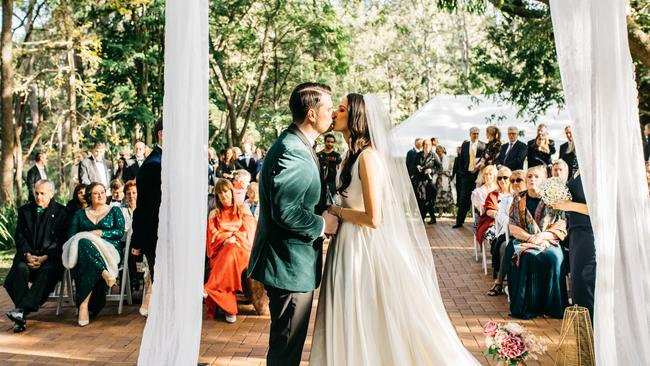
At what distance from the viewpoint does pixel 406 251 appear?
4.28m

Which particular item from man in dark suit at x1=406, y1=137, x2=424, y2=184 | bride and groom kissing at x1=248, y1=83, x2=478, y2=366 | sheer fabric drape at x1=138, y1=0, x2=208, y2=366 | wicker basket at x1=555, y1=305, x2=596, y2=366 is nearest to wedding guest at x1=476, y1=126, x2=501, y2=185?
man in dark suit at x1=406, y1=137, x2=424, y2=184

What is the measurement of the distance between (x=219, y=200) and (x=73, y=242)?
1512 mm

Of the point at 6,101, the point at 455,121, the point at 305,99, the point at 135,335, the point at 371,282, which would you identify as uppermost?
the point at 455,121

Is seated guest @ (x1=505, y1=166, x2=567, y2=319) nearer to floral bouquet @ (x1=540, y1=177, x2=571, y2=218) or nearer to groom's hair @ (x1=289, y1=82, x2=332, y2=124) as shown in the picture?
floral bouquet @ (x1=540, y1=177, x2=571, y2=218)

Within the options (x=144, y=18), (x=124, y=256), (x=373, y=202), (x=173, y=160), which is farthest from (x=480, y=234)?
(x=144, y=18)

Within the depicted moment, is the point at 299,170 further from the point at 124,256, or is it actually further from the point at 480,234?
the point at 480,234

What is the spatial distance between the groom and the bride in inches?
10.3

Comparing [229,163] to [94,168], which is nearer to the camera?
[94,168]

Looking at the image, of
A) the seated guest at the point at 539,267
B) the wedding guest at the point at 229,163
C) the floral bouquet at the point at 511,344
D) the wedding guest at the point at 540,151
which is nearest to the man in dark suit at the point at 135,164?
the wedding guest at the point at 229,163

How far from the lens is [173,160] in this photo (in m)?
3.34

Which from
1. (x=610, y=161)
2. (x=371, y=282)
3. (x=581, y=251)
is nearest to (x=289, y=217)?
(x=371, y=282)

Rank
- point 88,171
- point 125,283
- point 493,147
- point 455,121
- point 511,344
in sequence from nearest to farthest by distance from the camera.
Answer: point 511,344, point 125,283, point 88,171, point 493,147, point 455,121

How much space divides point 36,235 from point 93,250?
23.7 inches

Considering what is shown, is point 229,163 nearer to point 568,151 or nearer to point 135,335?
point 568,151
